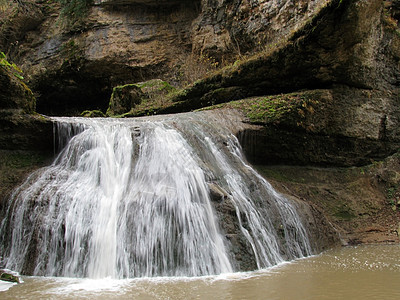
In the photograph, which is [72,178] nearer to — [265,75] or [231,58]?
[265,75]

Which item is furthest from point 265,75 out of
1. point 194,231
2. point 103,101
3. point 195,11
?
point 103,101

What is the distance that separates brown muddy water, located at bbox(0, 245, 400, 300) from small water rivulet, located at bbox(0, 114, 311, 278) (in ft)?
1.04

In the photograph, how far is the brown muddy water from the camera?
2760mm

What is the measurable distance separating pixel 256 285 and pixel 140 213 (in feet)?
5.81

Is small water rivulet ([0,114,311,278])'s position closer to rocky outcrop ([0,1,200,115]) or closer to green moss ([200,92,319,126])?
green moss ([200,92,319,126])

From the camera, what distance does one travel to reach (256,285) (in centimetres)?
311

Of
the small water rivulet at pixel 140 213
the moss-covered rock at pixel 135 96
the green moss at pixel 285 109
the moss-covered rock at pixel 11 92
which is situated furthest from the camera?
the moss-covered rock at pixel 135 96

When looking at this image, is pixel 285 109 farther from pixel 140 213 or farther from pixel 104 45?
pixel 104 45

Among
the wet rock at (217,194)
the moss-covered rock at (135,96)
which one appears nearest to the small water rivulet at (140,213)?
the wet rock at (217,194)

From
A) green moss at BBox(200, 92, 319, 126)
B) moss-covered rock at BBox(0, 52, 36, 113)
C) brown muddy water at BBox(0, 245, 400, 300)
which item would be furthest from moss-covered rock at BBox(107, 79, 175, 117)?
brown muddy water at BBox(0, 245, 400, 300)

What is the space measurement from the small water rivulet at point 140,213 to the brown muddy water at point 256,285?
32 centimetres

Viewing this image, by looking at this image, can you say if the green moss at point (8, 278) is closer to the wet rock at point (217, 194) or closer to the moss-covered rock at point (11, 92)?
the wet rock at point (217, 194)

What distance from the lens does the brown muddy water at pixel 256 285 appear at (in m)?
2.76

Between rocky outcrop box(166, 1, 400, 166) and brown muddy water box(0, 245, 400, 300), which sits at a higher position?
rocky outcrop box(166, 1, 400, 166)
